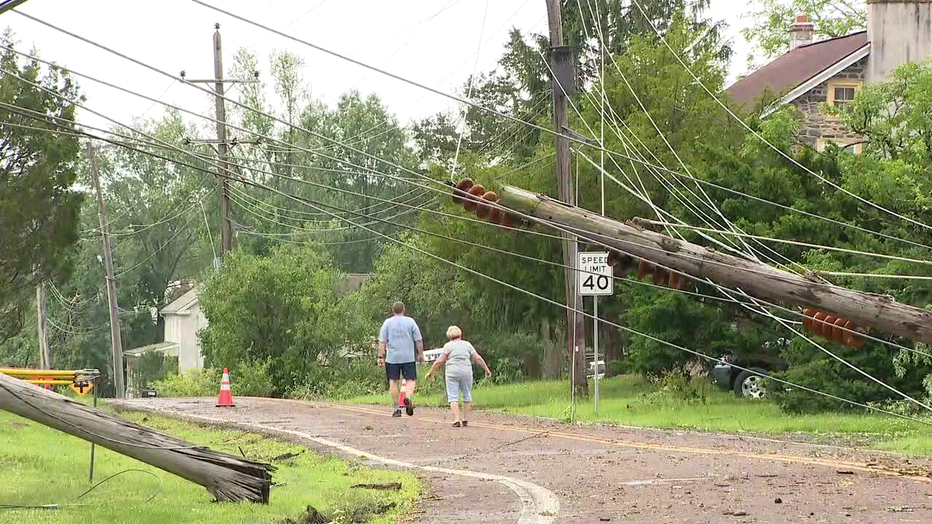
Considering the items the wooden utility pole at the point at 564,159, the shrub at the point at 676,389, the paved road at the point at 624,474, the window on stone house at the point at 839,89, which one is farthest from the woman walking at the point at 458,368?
the window on stone house at the point at 839,89

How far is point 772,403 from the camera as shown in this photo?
24234 mm

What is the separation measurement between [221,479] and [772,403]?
48.6ft

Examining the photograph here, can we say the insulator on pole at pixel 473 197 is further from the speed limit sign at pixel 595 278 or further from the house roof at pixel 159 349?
the house roof at pixel 159 349

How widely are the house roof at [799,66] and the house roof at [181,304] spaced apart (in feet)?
139

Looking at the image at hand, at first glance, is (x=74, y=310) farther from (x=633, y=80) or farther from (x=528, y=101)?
(x=633, y=80)

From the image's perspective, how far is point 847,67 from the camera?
37.7 m

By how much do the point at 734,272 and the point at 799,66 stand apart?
96.9 feet

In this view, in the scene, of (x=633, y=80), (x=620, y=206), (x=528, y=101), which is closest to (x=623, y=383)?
(x=620, y=206)

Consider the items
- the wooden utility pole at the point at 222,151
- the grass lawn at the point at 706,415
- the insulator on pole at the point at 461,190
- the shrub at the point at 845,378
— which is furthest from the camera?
the wooden utility pole at the point at 222,151

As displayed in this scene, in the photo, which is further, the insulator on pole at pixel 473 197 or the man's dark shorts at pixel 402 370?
the man's dark shorts at pixel 402 370

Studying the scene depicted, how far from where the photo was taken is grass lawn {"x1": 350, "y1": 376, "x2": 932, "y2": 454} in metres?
18.4

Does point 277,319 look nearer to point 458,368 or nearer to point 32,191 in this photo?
point 32,191

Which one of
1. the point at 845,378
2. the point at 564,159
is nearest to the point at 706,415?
the point at 845,378

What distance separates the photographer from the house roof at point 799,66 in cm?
3781
